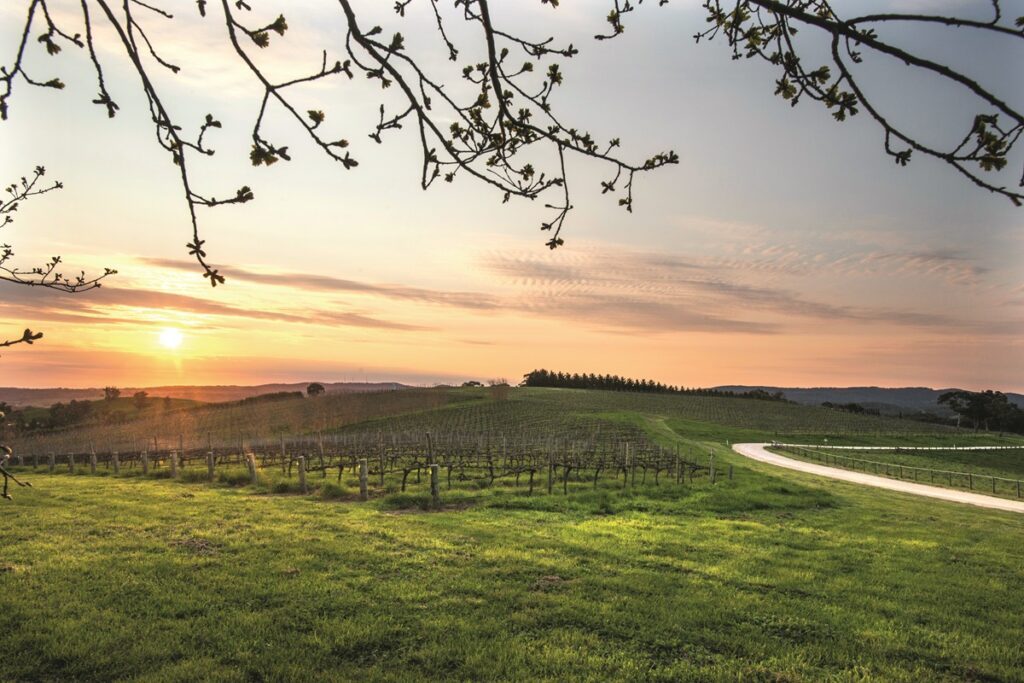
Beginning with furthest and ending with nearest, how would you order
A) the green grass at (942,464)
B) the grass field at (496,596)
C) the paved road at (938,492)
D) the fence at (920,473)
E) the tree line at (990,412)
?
the tree line at (990,412) < the green grass at (942,464) < the fence at (920,473) < the paved road at (938,492) < the grass field at (496,596)

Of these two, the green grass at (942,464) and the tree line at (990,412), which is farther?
the tree line at (990,412)

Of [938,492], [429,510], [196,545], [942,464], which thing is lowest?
[942,464]

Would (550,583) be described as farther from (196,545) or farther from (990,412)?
(990,412)

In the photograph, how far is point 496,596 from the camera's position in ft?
27.2

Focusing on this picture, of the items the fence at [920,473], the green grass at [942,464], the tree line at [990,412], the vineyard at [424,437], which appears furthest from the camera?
the tree line at [990,412]

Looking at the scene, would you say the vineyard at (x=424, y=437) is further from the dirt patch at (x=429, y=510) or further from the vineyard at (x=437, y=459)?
the dirt patch at (x=429, y=510)

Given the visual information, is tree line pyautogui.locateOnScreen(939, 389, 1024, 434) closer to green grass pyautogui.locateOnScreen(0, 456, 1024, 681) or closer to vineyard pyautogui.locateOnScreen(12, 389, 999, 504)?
vineyard pyautogui.locateOnScreen(12, 389, 999, 504)

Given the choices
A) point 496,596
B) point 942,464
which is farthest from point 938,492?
point 496,596

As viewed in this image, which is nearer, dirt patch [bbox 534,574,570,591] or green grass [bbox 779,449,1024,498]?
dirt patch [bbox 534,574,570,591]

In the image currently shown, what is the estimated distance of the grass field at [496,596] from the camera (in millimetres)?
6262

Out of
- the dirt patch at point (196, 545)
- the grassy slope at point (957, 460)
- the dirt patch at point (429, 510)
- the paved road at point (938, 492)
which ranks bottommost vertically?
the grassy slope at point (957, 460)

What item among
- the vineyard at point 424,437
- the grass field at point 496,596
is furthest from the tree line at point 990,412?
the grass field at point 496,596

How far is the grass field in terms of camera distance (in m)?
6.26

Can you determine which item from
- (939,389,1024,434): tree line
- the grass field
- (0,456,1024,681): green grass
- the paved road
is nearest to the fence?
the paved road
